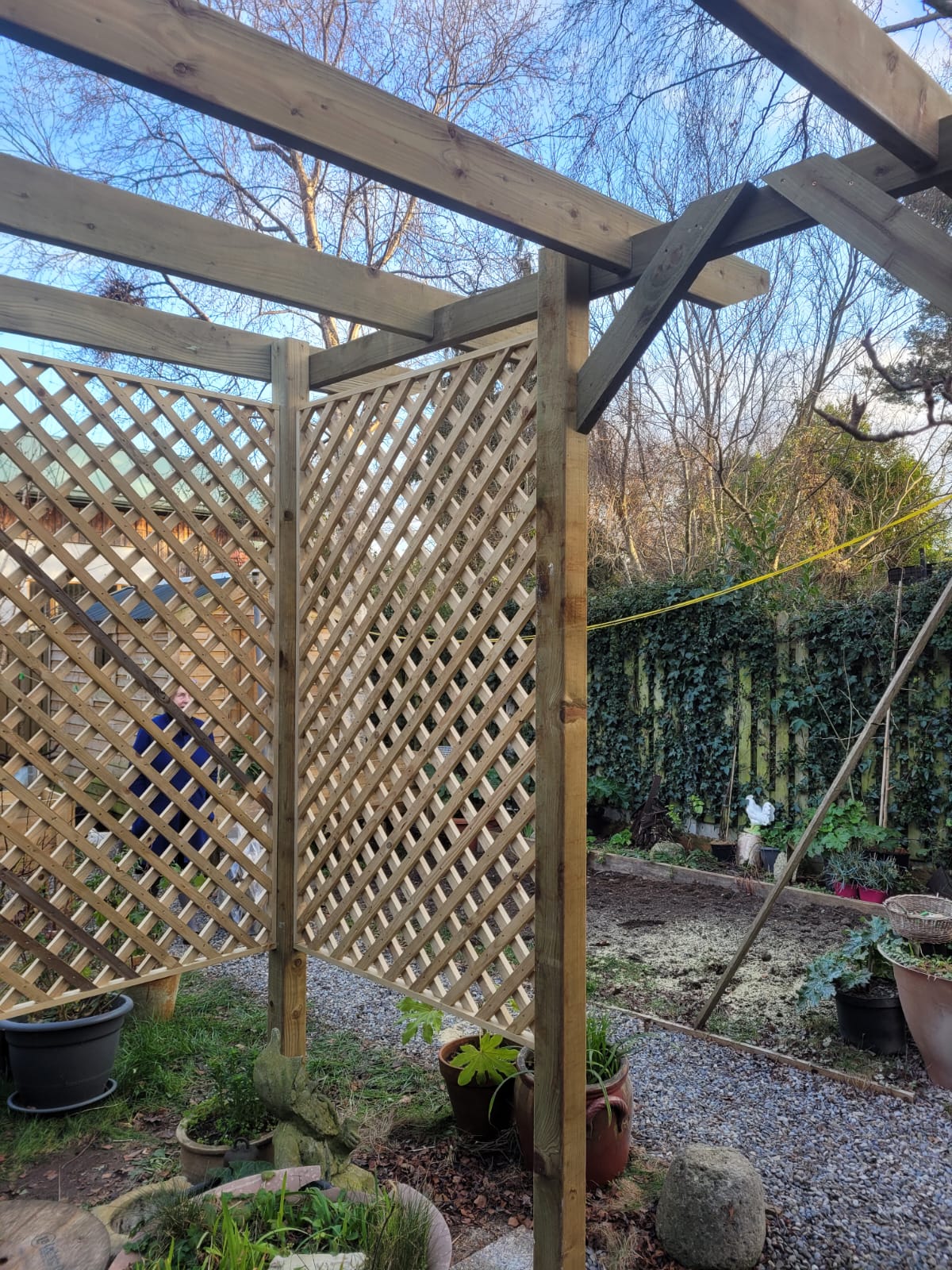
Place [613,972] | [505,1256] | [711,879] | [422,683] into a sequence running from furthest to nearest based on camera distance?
[711,879], [613,972], [422,683], [505,1256]

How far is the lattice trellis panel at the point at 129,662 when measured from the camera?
7.83ft

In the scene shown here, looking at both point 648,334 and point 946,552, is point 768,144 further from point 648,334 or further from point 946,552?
point 946,552

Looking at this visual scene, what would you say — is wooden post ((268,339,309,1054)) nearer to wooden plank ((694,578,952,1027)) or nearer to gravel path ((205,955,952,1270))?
gravel path ((205,955,952,1270))

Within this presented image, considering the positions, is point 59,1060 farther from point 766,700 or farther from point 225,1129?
point 766,700

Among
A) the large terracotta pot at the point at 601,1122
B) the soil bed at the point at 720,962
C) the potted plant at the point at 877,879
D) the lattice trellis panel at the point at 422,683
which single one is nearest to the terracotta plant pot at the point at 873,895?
the potted plant at the point at 877,879

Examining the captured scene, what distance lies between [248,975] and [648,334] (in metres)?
3.24

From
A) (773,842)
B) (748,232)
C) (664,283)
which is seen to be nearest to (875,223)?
(748,232)

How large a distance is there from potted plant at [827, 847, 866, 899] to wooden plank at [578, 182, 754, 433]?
3.68m

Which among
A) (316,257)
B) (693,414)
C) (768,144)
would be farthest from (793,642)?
(316,257)

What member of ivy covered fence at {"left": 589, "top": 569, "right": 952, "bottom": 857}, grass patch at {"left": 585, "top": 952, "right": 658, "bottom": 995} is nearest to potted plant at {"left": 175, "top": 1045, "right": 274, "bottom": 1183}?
grass patch at {"left": 585, "top": 952, "right": 658, "bottom": 995}

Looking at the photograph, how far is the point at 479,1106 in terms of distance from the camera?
7.57 ft

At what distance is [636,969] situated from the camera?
3.75m

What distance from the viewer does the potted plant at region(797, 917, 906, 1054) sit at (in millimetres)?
2896

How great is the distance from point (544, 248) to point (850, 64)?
0.82 meters
